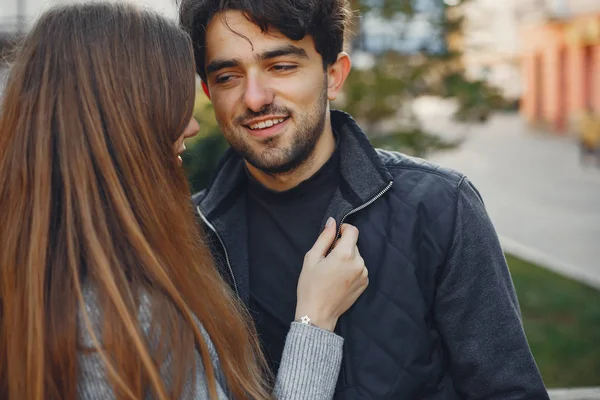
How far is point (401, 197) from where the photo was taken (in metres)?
2.44

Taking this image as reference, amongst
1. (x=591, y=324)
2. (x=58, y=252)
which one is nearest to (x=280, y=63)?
(x=58, y=252)

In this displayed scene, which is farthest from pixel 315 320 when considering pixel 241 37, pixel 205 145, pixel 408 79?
pixel 205 145

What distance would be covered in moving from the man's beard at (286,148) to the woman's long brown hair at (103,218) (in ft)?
1.65

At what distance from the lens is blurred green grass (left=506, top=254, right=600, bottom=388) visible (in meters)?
5.46

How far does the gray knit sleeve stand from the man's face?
2.10ft

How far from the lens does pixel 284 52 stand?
96.8 inches

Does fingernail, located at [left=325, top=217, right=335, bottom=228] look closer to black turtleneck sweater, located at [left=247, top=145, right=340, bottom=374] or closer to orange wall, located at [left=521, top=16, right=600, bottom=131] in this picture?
black turtleneck sweater, located at [left=247, top=145, right=340, bottom=374]

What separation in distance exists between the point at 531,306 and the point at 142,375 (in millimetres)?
6125

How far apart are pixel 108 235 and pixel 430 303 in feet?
3.59

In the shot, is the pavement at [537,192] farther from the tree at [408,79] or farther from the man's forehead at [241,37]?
the man's forehead at [241,37]

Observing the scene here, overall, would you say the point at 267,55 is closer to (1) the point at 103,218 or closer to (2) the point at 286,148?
(2) the point at 286,148

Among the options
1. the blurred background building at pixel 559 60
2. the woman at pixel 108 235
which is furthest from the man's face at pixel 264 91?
the blurred background building at pixel 559 60

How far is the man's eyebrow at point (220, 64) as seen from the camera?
96.2 inches

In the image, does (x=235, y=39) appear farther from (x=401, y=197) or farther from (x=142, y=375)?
(x=142, y=375)
